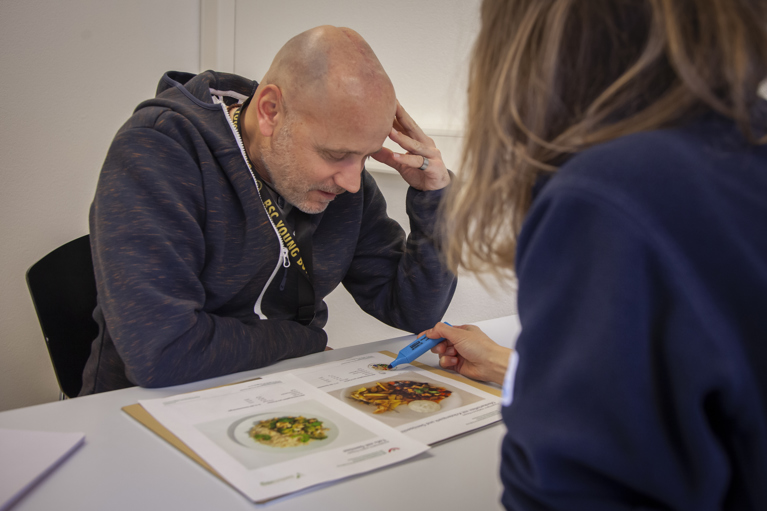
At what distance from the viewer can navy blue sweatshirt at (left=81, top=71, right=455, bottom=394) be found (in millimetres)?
948

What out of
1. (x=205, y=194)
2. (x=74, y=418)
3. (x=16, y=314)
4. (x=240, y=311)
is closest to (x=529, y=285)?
(x=74, y=418)

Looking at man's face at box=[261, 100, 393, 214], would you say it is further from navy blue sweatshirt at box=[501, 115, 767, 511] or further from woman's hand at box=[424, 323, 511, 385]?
navy blue sweatshirt at box=[501, 115, 767, 511]

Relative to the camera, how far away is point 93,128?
2.08 meters

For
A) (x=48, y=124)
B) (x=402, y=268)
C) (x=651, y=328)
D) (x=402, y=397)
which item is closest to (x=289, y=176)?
(x=402, y=268)

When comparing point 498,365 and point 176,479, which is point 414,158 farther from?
point 176,479

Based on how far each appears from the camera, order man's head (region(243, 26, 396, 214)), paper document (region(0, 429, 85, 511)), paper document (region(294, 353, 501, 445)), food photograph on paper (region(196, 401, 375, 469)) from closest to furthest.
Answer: paper document (region(0, 429, 85, 511)) < food photograph on paper (region(196, 401, 375, 469)) < paper document (region(294, 353, 501, 445)) < man's head (region(243, 26, 396, 214))

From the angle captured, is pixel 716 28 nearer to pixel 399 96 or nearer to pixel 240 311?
pixel 240 311

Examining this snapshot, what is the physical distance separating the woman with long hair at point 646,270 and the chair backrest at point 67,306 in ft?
4.01

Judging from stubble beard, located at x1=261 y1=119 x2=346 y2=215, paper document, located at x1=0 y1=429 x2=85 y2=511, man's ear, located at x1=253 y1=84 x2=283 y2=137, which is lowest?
paper document, located at x1=0 y1=429 x2=85 y2=511

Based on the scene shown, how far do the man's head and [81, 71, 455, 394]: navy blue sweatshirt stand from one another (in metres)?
0.11

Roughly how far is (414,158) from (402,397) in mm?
648

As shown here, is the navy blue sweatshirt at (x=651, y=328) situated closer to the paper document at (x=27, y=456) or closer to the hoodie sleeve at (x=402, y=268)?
the paper document at (x=27, y=456)

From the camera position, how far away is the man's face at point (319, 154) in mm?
1199

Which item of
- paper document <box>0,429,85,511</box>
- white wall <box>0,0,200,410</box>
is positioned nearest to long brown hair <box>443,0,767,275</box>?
paper document <box>0,429,85,511</box>
